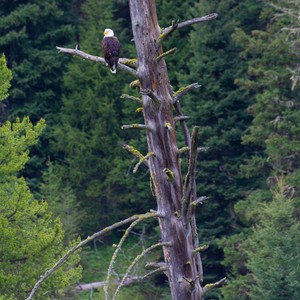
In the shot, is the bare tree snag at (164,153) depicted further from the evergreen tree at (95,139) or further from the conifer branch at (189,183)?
the evergreen tree at (95,139)

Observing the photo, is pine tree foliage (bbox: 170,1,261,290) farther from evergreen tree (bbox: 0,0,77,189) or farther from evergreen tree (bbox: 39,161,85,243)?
evergreen tree (bbox: 0,0,77,189)

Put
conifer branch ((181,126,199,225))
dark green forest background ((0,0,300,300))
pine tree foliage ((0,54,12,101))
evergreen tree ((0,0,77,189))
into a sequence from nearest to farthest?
conifer branch ((181,126,199,225)) → pine tree foliage ((0,54,12,101)) → dark green forest background ((0,0,300,300)) → evergreen tree ((0,0,77,189))

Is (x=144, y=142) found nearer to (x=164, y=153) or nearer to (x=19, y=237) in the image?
(x=19, y=237)

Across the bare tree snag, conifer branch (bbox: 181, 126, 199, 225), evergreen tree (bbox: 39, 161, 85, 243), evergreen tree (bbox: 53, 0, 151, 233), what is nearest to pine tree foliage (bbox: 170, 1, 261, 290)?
evergreen tree (bbox: 39, 161, 85, 243)

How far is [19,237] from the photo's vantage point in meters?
16.3

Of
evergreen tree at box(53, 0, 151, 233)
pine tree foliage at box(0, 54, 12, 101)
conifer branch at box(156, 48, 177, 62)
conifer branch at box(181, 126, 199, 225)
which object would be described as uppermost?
conifer branch at box(156, 48, 177, 62)

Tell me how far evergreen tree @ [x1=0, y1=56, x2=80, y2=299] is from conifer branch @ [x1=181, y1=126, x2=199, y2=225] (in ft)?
33.4

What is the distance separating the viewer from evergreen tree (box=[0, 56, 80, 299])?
16.1 m

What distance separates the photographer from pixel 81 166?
94.1 feet

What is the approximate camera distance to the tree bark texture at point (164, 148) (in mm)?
6191

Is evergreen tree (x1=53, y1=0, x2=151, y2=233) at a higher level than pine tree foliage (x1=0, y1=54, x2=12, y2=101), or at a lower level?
lower

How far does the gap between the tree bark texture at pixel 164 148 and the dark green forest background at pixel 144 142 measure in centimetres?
890

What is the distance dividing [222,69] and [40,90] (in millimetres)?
9145

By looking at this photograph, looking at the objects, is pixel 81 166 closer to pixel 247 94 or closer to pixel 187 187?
pixel 247 94
